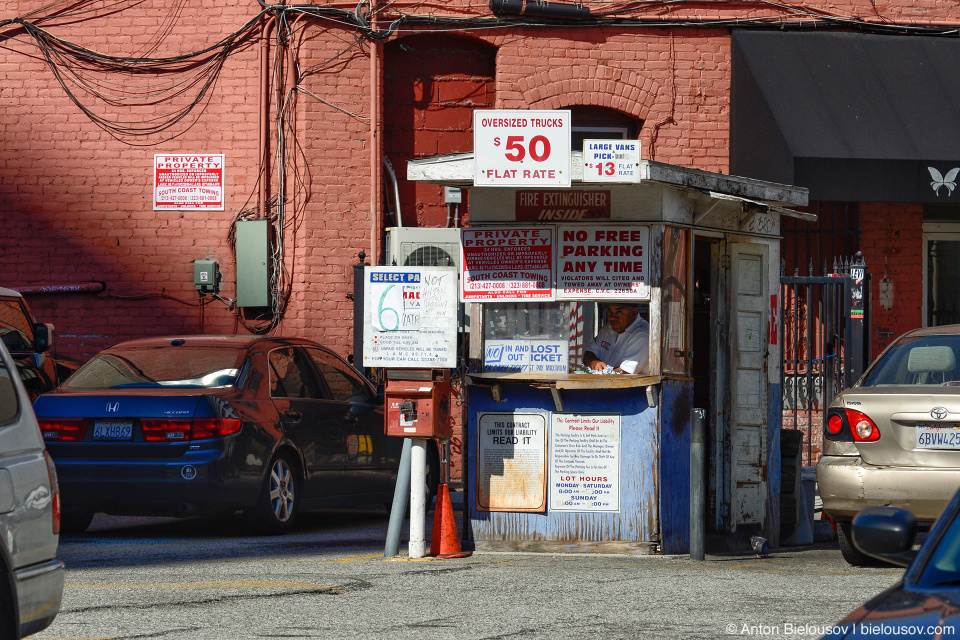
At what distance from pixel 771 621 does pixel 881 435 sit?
226 centimetres

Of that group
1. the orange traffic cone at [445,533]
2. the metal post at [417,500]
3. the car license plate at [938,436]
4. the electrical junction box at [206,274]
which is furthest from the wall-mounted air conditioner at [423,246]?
the car license plate at [938,436]

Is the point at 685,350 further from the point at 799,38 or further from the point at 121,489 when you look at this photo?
the point at 799,38

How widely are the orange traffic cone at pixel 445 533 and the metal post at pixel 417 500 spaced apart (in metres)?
0.09

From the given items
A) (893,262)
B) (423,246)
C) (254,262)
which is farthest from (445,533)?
(893,262)

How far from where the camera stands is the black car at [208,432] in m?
9.70

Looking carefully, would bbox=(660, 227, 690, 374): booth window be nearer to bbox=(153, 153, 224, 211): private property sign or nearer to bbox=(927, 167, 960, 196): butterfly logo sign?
bbox=(927, 167, 960, 196): butterfly logo sign

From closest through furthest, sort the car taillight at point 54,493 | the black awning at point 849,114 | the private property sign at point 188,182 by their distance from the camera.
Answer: the car taillight at point 54,493
the black awning at point 849,114
the private property sign at point 188,182

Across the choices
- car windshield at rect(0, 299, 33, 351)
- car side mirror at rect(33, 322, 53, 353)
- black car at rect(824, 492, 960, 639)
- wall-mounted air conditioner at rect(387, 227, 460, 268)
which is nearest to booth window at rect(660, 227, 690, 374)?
black car at rect(824, 492, 960, 639)

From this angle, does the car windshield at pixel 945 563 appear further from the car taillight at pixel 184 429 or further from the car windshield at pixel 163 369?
the car windshield at pixel 163 369

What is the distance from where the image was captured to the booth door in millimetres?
10180

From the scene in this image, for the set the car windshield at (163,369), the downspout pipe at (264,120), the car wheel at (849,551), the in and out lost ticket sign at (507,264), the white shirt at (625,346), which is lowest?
the car wheel at (849,551)

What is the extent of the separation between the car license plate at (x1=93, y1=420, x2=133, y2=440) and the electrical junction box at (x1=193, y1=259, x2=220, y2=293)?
5.89 meters

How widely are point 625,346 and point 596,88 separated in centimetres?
700

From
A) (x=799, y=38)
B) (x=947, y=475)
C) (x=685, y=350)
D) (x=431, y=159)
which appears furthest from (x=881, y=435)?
(x=799, y=38)
